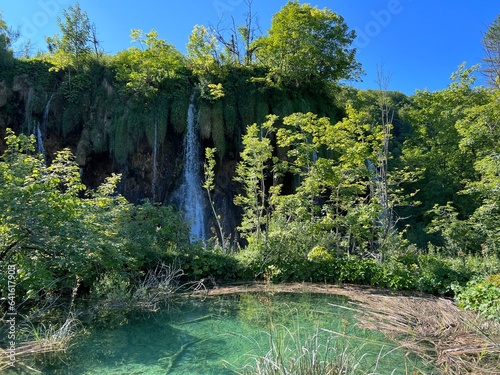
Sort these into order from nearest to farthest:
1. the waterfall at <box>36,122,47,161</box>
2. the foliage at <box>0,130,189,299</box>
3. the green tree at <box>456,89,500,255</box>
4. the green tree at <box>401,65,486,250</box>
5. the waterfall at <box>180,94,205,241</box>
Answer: the foliage at <box>0,130,189,299</box>, the green tree at <box>456,89,500,255</box>, the waterfall at <box>180,94,205,241</box>, the waterfall at <box>36,122,47,161</box>, the green tree at <box>401,65,486,250</box>

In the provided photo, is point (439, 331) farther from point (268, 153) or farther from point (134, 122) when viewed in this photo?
point (134, 122)

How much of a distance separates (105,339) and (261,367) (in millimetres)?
3137

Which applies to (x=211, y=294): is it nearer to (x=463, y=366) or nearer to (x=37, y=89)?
(x=463, y=366)

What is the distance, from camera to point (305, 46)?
51.5 feet

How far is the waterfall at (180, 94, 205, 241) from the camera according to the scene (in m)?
14.1

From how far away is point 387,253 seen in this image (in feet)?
27.7

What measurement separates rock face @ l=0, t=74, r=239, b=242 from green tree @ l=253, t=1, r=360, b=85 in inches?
191

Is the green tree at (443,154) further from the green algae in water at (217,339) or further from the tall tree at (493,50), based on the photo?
→ the green algae in water at (217,339)

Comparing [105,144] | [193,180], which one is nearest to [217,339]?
[193,180]

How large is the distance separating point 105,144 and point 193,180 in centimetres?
430

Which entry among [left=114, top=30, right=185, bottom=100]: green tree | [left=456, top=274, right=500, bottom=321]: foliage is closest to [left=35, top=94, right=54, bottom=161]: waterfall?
[left=114, top=30, right=185, bottom=100]: green tree

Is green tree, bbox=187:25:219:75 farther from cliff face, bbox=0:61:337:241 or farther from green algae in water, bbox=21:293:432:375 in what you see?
green algae in water, bbox=21:293:432:375

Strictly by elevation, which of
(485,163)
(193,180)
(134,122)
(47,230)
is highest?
(134,122)

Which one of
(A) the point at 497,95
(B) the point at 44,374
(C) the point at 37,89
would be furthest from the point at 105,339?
(A) the point at 497,95
